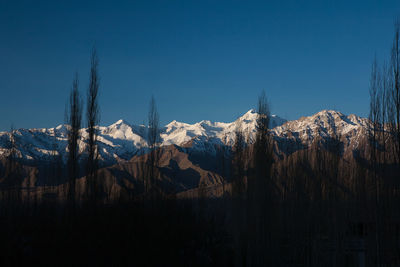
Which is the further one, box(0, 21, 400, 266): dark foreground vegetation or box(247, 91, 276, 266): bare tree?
box(247, 91, 276, 266): bare tree

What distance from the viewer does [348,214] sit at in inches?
491

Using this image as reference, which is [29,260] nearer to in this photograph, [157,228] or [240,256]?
[157,228]

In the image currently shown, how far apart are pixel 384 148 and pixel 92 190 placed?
31.7 feet

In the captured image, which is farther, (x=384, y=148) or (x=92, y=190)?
(x=92, y=190)

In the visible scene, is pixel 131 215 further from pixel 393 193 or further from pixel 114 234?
pixel 393 193

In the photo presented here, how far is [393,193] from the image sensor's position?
811cm

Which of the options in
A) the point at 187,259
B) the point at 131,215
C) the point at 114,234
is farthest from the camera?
the point at 187,259

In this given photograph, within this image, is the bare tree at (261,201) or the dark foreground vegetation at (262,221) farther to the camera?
the bare tree at (261,201)

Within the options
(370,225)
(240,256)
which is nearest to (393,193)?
(370,225)

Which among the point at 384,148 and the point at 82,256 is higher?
the point at 384,148

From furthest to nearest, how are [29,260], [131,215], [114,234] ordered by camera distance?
1. [131,215]
2. [114,234]
3. [29,260]

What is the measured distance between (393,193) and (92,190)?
9681mm

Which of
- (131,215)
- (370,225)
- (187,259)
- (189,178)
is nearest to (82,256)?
(131,215)

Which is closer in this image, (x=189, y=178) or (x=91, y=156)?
(x=91, y=156)
